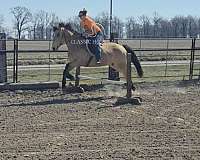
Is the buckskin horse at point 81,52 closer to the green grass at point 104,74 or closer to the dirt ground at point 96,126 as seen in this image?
the dirt ground at point 96,126

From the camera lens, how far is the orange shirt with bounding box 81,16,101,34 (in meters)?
11.9

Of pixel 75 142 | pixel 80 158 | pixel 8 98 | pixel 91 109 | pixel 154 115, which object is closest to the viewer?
pixel 80 158

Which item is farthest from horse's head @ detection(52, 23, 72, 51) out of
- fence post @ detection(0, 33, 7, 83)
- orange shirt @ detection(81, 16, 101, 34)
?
fence post @ detection(0, 33, 7, 83)

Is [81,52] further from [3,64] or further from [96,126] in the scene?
[96,126]

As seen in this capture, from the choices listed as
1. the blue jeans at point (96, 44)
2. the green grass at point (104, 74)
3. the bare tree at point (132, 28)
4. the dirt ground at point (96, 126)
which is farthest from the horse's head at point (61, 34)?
the bare tree at point (132, 28)

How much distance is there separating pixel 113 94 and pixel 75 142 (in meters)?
5.66

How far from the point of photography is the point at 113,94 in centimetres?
1242

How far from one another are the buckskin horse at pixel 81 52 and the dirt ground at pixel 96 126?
82 cm

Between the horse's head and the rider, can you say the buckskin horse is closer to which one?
the horse's head

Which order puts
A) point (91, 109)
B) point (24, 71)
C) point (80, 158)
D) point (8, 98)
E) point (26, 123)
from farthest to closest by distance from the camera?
1. point (24, 71)
2. point (8, 98)
3. point (91, 109)
4. point (26, 123)
5. point (80, 158)

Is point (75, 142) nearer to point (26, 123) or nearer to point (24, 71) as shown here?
point (26, 123)

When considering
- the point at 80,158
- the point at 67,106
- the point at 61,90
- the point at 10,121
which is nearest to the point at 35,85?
the point at 61,90

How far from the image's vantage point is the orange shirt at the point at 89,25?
1185 cm

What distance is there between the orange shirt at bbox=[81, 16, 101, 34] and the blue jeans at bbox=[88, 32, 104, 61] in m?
0.16
